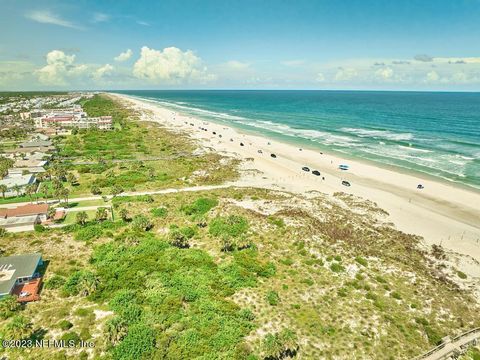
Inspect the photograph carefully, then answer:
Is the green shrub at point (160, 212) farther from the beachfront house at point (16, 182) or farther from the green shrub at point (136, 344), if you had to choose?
the beachfront house at point (16, 182)

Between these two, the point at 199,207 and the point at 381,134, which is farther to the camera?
the point at 381,134

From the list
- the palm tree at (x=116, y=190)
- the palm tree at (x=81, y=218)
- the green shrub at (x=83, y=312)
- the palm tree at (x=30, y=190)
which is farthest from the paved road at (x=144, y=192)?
the green shrub at (x=83, y=312)

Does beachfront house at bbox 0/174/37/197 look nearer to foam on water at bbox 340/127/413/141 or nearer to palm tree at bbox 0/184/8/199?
palm tree at bbox 0/184/8/199

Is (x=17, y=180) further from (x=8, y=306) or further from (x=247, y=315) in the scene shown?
(x=247, y=315)

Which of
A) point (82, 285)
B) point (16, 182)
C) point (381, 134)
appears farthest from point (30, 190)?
point (381, 134)

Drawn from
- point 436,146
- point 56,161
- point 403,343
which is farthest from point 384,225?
point 56,161

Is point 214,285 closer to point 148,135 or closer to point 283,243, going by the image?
point 283,243

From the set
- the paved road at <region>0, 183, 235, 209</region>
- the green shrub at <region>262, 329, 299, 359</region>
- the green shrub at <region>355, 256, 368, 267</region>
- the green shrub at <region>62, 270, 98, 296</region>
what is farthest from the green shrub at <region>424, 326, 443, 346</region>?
the paved road at <region>0, 183, 235, 209</region>
